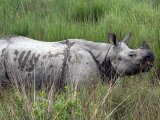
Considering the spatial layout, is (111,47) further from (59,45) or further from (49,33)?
(49,33)

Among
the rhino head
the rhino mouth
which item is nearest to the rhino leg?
the rhino head

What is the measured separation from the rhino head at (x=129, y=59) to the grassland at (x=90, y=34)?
149mm

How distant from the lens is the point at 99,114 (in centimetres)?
501

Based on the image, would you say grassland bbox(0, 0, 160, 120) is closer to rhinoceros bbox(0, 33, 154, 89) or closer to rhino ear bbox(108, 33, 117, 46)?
rhinoceros bbox(0, 33, 154, 89)

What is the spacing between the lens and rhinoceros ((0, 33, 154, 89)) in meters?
7.36

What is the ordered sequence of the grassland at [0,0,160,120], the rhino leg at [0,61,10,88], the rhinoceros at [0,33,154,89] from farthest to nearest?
the rhino leg at [0,61,10,88] → the rhinoceros at [0,33,154,89] → the grassland at [0,0,160,120]

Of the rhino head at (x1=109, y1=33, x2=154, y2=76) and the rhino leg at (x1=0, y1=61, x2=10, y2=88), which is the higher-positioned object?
the rhino head at (x1=109, y1=33, x2=154, y2=76)

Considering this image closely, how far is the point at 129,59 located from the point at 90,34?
62.3 inches

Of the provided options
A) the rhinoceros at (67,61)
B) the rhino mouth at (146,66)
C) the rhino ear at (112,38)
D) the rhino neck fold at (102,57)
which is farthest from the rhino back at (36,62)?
the rhino mouth at (146,66)

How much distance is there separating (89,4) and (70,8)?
16.5 inches

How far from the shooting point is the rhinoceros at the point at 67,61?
7359mm

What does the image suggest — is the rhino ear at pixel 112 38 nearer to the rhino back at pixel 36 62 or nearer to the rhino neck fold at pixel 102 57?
the rhino neck fold at pixel 102 57

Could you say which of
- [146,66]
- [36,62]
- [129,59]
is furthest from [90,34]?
[146,66]

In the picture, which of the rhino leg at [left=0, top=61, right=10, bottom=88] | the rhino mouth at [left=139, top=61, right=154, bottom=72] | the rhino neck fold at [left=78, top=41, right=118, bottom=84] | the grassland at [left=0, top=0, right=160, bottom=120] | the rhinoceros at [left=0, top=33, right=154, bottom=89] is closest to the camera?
the grassland at [left=0, top=0, right=160, bottom=120]
